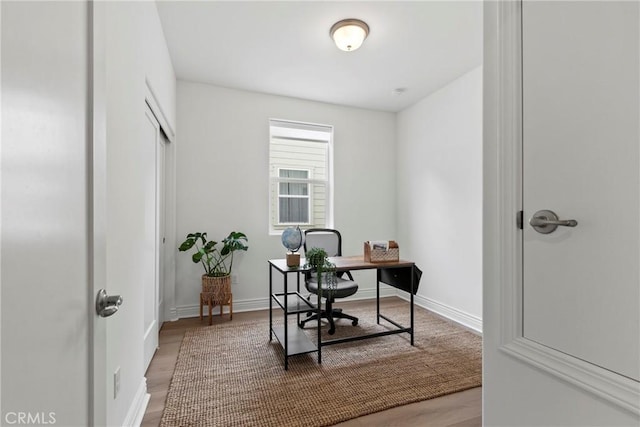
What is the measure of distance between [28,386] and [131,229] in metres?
1.31

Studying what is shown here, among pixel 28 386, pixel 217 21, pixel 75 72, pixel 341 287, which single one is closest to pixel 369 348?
pixel 341 287

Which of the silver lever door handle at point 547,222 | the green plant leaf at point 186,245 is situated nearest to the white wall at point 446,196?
the silver lever door handle at point 547,222

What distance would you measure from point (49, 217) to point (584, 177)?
1.28 m

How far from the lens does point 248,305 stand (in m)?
3.68

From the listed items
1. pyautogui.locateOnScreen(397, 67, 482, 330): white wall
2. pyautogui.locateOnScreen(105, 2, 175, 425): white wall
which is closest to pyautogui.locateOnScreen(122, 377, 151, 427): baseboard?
pyautogui.locateOnScreen(105, 2, 175, 425): white wall

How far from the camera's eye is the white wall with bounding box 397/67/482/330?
10.3ft

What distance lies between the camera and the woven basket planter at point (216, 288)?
Answer: 3174 mm

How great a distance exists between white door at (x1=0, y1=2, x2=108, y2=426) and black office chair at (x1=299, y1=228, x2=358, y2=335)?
199cm

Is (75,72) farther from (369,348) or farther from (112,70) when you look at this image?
(369,348)

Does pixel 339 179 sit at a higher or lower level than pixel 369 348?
higher

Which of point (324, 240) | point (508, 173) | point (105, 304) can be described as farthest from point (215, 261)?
point (508, 173)

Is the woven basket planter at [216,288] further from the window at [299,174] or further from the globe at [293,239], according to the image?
the globe at [293,239]

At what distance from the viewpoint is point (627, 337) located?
2.42 ft

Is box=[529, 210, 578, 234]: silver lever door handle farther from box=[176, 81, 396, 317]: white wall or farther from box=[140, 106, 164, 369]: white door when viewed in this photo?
box=[176, 81, 396, 317]: white wall
